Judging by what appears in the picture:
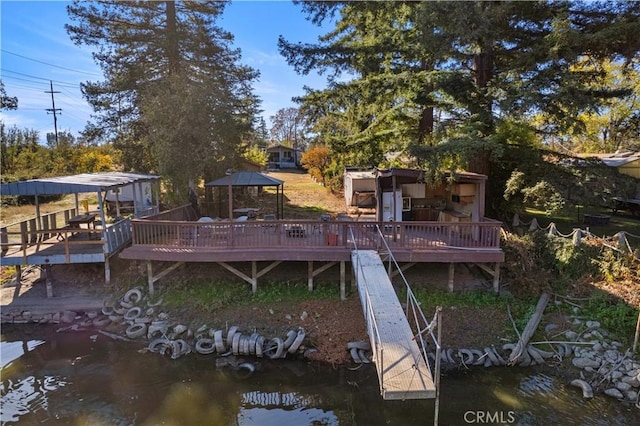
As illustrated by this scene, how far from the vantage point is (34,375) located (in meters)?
7.99

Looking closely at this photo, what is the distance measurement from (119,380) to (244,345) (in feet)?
8.73

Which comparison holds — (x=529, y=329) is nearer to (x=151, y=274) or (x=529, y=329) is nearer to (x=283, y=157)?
(x=151, y=274)

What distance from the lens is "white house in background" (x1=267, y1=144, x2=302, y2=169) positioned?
149ft

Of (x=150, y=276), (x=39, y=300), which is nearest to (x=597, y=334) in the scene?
(x=150, y=276)

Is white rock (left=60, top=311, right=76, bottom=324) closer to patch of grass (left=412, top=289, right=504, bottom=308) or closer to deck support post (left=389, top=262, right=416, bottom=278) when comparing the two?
deck support post (left=389, top=262, right=416, bottom=278)

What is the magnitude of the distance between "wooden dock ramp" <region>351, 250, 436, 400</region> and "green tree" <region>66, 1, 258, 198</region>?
9.00 metres

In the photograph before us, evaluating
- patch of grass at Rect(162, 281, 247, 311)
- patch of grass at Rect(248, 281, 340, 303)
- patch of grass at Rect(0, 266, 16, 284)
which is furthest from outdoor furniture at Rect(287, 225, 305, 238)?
patch of grass at Rect(0, 266, 16, 284)

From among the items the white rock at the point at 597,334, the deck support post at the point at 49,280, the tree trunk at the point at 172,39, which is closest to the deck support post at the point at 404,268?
the white rock at the point at 597,334

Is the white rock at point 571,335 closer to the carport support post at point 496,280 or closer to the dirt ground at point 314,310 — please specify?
the dirt ground at point 314,310

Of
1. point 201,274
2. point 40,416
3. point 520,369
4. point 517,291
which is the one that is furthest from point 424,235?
point 40,416

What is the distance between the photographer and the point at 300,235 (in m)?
10.4

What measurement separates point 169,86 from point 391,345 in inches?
540

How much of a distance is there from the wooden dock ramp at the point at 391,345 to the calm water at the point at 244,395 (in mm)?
1572

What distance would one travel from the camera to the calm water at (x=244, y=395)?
6723mm
